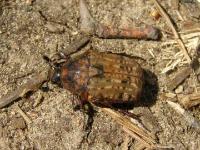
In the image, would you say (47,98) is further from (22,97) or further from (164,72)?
(164,72)

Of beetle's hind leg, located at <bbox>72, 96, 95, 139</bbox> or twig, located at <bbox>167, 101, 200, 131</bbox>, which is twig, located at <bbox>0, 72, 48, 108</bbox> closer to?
beetle's hind leg, located at <bbox>72, 96, 95, 139</bbox>

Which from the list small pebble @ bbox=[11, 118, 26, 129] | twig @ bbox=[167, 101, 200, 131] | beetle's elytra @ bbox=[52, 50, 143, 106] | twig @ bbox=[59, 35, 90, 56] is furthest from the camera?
twig @ bbox=[59, 35, 90, 56]

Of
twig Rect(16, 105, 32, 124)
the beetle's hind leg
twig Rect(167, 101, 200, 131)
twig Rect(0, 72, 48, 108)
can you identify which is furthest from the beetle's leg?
twig Rect(167, 101, 200, 131)

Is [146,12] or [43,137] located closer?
[43,137]

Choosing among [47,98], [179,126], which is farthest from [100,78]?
[179,126]

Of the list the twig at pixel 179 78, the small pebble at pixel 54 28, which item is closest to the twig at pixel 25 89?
the small pebble at pixel 54 28

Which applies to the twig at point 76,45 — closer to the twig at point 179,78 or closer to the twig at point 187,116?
the twig at point 179,78

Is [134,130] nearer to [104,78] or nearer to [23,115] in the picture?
[104,78]
